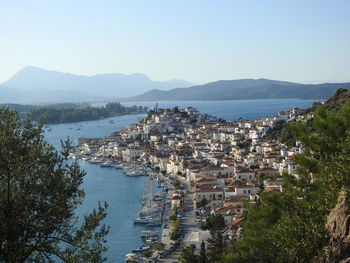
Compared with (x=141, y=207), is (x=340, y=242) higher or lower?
higher

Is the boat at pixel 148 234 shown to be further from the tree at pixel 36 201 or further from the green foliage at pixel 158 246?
the tree at pixel 36 201

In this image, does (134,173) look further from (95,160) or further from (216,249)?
(216,249)

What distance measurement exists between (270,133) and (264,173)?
1099 centimetres

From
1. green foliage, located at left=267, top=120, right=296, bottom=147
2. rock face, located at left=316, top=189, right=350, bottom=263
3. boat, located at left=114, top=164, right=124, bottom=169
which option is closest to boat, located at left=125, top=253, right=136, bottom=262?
rock face, located at left=316, top=189, right=350, bottom=263

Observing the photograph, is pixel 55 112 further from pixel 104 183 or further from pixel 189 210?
pixel 189 210

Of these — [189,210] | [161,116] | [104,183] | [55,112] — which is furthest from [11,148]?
[55,112]

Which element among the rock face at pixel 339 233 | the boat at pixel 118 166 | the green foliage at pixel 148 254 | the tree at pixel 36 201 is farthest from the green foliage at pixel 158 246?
the boat at pixel 118 166

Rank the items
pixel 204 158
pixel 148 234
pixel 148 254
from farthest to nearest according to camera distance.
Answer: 1. pixel 204 158
2. pixel 148 234
3. pixel 148 254

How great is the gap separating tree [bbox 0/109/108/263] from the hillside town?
141 inches

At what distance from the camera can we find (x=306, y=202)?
5512mm

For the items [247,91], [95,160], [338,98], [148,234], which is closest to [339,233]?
[148,234]

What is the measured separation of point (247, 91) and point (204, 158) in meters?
112

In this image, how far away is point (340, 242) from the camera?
430 centimetres

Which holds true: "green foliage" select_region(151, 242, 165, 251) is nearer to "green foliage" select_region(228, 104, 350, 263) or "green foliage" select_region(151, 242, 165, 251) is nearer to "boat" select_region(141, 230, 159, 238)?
"boat" select_region(141, 230, 159, 238)
